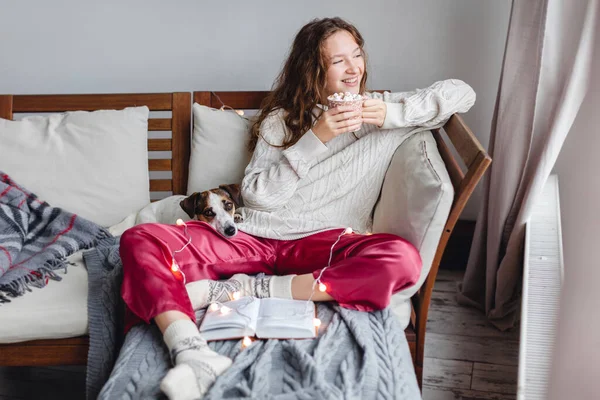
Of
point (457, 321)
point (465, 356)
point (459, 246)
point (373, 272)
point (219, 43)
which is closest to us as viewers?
point (373, 272)

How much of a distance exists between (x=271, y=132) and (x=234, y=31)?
698 millimetres

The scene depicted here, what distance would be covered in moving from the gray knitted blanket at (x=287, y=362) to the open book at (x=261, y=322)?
26 millimetres

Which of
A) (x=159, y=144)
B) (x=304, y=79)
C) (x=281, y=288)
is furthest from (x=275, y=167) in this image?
(x=159, y=144)

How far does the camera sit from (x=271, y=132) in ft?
6.40

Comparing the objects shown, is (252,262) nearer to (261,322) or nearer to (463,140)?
(261,322)

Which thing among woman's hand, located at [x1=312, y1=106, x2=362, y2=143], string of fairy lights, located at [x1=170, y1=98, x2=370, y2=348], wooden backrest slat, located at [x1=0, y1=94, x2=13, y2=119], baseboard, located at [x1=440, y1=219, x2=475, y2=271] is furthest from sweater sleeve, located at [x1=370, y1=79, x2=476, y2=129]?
Result: wooden backrest slat, located at [x1=0, y1=94, x2=13, y2=119]

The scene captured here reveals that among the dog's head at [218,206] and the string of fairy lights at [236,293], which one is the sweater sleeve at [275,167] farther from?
the string of fairy lights at [236,293]

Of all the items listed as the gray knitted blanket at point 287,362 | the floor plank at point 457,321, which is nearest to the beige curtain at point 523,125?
the floor plank at point 457,321

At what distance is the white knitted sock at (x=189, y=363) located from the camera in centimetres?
119

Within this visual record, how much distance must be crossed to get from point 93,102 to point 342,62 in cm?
100

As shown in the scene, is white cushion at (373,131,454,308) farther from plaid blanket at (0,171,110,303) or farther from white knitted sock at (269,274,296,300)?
plaid blanket at (0,171,110,303)

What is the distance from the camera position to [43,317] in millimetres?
1566

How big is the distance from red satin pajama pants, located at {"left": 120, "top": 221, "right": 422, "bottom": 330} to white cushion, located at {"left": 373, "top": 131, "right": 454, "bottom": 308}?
5 cm

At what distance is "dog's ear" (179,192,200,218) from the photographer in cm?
191
